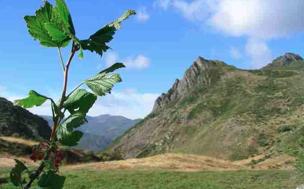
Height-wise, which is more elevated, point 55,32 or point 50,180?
point 55,32

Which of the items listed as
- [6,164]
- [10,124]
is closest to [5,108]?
[10,124]

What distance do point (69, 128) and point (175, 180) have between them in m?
34.9

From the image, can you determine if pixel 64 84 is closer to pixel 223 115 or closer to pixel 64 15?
pixel 64 15

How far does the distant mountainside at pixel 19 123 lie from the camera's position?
63956mm

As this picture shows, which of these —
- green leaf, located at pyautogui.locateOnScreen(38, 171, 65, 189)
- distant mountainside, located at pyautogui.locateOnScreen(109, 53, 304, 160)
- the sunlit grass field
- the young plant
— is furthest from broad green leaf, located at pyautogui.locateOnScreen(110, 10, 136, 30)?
distant mountainside, located at pyautogui.locateOnScreen(109, 53, 304, 160)

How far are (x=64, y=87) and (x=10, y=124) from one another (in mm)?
66167

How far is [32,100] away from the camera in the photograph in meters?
2.45

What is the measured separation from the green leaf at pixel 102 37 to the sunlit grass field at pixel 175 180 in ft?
95.2

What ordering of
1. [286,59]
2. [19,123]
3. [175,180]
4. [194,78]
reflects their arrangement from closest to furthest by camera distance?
[175,180], [19,123], [194,78], [286,59]

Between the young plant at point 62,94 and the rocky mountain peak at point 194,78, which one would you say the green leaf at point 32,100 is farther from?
the rocky mountain peak at point 194,78

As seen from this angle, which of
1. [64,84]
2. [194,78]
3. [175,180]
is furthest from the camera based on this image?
[194,78]

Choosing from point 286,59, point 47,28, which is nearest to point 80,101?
point 47,28

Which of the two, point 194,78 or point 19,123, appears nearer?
point 19,123

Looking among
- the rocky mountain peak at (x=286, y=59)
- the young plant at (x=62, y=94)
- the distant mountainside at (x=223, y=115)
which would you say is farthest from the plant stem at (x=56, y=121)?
the rocky mountain peak at (x=286, y=59)
